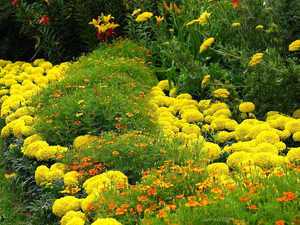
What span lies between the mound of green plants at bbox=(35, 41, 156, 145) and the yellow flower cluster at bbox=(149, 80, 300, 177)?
0.93ft

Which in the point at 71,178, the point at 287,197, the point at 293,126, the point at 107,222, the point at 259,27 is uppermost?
the point at 287,197

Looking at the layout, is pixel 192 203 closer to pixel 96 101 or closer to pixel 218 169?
pixel 218 169

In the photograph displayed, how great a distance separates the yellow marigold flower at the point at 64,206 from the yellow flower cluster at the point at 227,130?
106 centimetres

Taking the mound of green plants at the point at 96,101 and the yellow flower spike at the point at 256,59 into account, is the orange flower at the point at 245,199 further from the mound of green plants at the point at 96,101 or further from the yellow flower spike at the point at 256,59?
the yellow flower spike at the point at 256,59

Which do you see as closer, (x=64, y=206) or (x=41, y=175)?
(x=64, y=206)

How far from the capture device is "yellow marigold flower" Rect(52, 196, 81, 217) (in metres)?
4.98

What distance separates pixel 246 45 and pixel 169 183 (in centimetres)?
331

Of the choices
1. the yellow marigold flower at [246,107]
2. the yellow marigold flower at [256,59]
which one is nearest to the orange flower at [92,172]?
the yellow marigold flower at [246,107]

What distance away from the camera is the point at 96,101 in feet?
22.4

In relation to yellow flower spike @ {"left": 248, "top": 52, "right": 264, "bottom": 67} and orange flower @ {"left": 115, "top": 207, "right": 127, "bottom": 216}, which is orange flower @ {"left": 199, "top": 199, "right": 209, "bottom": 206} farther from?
yellow flower spike @ {"left": 248, "top": 52, "right": 264, "bottom": 67}

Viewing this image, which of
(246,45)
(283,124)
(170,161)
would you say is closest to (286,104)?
(283,124)

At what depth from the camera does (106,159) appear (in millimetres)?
5609

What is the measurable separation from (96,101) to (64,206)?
2.02 meters

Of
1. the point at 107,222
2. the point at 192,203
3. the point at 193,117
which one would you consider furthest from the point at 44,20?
the point at 192,203
